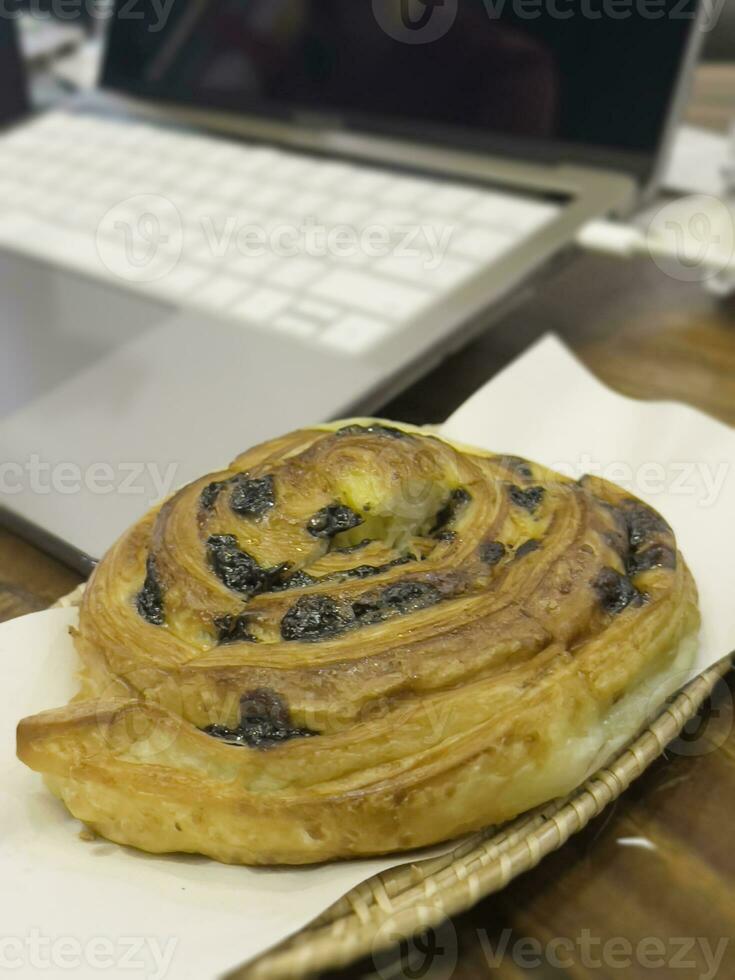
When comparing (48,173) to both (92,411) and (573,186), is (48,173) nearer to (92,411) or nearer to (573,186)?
(92,411)

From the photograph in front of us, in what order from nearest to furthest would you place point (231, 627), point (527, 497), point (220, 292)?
point (231, 627) < point (527, 497) < point (220, 292)

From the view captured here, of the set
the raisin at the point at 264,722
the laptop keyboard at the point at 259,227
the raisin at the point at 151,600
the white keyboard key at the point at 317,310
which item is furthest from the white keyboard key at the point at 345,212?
the raisin at the point at 264,722

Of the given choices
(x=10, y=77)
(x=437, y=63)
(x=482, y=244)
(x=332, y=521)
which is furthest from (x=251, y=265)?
(x=10, y=77)

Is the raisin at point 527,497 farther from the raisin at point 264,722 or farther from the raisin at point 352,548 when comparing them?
the raisin at point 264,722

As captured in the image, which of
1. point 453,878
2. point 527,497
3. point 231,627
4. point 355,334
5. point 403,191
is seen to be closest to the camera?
point 453,878

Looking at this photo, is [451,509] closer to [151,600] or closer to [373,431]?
[373,431]

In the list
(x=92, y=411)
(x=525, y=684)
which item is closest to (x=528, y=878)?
(x=525, y=684)

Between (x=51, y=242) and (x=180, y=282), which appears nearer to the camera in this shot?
(x=180, y=282)
